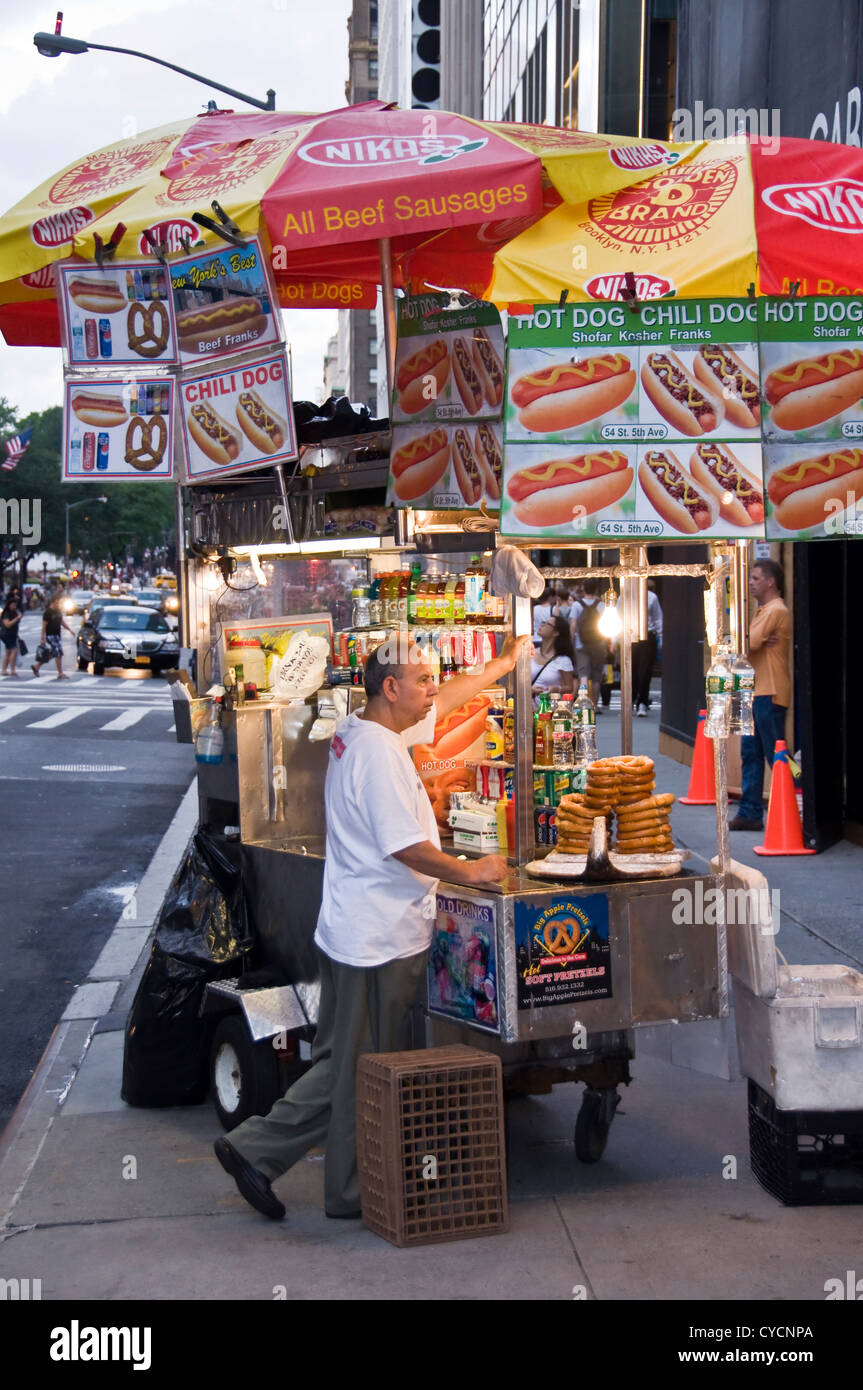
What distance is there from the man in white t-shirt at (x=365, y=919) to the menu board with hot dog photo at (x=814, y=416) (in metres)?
1.52

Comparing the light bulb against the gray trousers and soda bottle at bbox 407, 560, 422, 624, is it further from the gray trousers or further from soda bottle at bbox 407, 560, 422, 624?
the gray trousers

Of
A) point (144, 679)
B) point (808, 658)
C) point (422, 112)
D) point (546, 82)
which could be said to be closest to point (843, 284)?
point (422, 112)

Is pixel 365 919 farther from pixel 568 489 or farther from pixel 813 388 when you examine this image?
pixel 813 388

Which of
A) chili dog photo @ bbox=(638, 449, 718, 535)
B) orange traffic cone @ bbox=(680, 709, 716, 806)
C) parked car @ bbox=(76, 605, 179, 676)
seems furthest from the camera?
parked car @ bbox=(76, 605, 179, 676)

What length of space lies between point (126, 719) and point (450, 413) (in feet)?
63.0

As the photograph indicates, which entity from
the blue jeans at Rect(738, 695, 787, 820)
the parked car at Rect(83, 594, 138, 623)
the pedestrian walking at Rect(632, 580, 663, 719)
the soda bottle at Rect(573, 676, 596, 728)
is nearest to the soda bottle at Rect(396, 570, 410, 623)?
the soda bottle at Rect(573, 676, 596, 728)

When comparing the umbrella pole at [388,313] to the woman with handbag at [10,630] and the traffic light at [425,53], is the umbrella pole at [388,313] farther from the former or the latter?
the traffic light at [425,53]

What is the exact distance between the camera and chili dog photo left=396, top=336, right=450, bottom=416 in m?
6.50

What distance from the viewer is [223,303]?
234 inches

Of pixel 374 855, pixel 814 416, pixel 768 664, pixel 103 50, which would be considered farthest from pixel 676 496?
pixel 103 50

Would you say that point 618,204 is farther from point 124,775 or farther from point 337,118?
point 124,775

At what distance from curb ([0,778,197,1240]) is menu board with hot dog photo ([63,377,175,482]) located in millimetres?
2768

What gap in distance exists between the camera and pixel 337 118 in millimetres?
6000

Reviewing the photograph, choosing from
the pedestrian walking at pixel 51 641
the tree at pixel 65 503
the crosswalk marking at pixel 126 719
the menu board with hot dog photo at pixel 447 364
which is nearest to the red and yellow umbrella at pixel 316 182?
the menu board with hot dog photo at pixel 447 364
